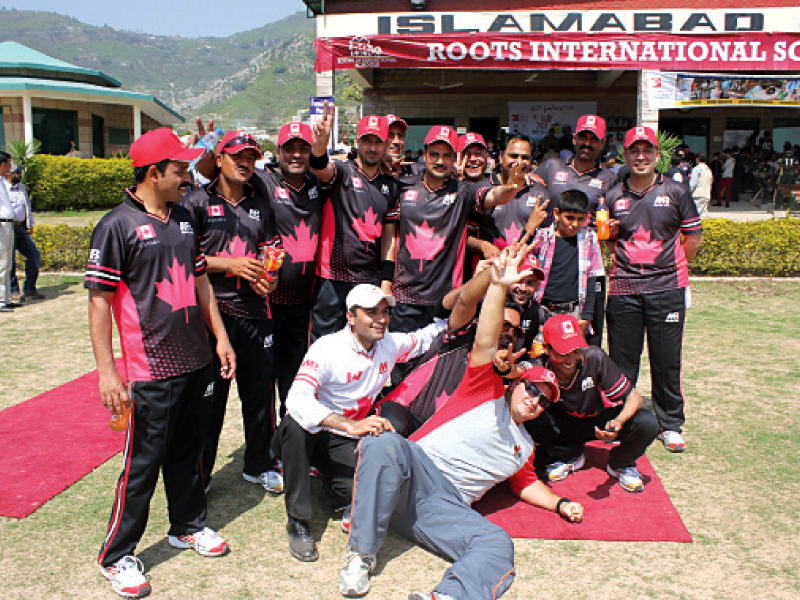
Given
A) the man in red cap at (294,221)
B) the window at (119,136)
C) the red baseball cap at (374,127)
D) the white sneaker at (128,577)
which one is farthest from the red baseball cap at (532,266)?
the window at (119,136)

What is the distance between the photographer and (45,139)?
2606 cm

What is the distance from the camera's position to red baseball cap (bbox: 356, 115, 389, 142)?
5.08 meters

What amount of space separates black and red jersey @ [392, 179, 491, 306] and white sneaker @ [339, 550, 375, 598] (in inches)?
82.5

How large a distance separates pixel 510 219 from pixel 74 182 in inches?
751

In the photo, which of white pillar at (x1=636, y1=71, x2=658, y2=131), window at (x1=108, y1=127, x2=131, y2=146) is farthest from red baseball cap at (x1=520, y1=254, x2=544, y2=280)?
window at (x1=108, y1=127, x2=131, y2=146)

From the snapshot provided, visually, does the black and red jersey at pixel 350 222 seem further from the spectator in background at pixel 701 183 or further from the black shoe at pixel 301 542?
the spectator in background at pixel 701 183

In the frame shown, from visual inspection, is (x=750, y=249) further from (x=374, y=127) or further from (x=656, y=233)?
(x=374, y=127)

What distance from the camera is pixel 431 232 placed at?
17.0 ft

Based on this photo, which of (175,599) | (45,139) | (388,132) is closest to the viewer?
(175,599)

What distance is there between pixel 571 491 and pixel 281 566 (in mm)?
1962

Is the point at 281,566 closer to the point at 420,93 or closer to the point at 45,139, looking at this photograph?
the point at 420,93

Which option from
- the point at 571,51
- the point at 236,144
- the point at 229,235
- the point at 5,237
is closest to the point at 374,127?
the point at 236,144

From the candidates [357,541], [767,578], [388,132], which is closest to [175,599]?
[357,541]

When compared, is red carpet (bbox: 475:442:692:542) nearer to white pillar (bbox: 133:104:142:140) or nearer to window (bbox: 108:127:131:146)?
white pillar (bbox: 133:104:142:140)
